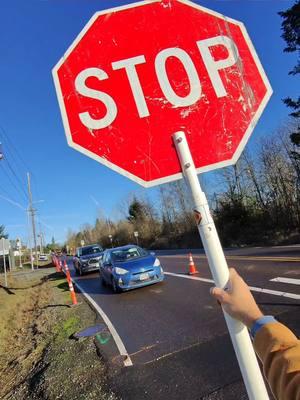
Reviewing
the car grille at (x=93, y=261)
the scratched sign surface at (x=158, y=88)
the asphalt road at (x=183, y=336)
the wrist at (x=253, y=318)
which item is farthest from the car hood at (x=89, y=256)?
the wrist at (x=253, y=318)

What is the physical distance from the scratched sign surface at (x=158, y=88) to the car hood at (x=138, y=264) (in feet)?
38.6

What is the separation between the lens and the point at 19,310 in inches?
640

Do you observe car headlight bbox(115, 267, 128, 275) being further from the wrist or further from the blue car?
the wrist

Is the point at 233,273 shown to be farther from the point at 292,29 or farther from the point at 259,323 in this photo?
the point at 292,29

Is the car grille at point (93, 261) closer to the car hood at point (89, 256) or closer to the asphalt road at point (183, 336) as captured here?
the car hood at point (89, 256)

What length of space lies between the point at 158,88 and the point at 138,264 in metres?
12.0

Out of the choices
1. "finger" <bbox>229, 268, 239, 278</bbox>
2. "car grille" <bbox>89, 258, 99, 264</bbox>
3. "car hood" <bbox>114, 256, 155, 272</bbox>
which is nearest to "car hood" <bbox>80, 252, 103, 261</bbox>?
"car grille" <bbox>89, 258, 99, 264</bbox>

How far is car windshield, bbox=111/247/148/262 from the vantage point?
14.5m

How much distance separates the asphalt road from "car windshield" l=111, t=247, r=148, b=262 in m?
1.92

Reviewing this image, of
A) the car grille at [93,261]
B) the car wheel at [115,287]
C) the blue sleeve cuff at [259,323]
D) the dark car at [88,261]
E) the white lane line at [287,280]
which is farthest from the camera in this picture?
the car grille at [93,261]

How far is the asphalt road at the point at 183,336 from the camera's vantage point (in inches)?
187

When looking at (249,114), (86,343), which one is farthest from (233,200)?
(249,114)

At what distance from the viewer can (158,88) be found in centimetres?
178

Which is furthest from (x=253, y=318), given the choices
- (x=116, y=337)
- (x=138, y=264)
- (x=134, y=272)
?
(x=138, y=264)
